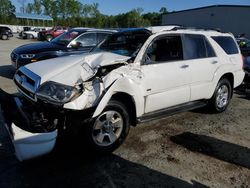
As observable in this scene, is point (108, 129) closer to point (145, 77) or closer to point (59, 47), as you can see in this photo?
point (145, 77)

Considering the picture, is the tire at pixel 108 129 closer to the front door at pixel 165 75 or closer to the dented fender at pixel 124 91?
the dented fender at pixel 124 91

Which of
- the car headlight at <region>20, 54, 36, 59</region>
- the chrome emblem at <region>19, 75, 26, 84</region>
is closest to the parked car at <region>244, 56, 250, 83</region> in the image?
the car headlight at <region>20, 54, 36, 59</region>

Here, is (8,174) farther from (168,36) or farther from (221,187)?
A: (168,36)

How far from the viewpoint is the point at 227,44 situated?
621 centimetres

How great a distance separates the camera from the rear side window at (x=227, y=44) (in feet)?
19.7

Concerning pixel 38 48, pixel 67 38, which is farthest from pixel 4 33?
pixel 38 48

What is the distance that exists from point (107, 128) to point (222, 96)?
3.32 meters

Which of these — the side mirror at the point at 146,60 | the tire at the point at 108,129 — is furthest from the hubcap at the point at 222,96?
the tire at the point at 108,129

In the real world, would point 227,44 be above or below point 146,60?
above

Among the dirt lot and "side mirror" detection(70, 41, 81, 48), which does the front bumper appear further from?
"side mirror" detection(70, 41, 81, 48)

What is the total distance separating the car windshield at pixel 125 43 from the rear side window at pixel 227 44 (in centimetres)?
199

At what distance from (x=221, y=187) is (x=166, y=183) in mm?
677

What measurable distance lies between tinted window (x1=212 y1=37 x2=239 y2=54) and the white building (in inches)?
1206

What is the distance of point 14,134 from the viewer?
310 centimetres
